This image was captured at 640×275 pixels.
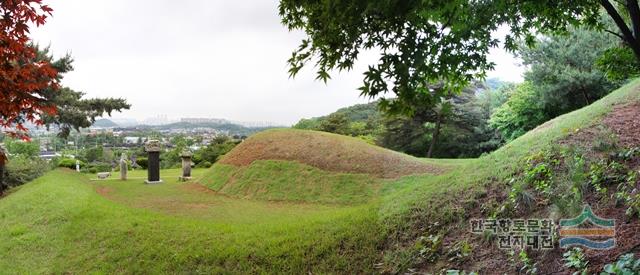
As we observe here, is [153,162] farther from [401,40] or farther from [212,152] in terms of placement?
[401,40]

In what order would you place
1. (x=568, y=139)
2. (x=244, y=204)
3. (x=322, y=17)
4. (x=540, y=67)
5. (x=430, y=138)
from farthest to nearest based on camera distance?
(x=430, y=138), (x=540, y=67), (x=244, y=204), (x=568, y=139), (x=322, y=17)

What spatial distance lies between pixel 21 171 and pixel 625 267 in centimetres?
2167

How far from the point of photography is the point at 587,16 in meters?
4.34

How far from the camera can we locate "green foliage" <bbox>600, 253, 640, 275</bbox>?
2625mm

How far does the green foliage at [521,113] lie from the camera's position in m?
18.8

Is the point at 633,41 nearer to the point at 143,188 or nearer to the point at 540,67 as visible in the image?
the point at 143,188

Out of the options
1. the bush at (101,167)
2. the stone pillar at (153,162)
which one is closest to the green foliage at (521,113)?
the stone pillar at (153,162)

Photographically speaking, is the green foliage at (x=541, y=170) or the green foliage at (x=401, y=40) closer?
the green foliage at (x=401, y=40)

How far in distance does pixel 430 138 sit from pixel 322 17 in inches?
871

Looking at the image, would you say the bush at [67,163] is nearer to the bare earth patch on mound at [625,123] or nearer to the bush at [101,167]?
the bush at [101,167]

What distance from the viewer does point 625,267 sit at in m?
2.73

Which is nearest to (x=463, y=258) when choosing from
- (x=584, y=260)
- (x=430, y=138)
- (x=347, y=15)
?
(x=584, y=260)

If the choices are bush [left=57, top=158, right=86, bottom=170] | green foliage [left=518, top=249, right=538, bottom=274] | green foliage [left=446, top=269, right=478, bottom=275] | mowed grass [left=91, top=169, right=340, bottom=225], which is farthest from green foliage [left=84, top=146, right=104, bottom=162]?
green foliage [left=518, top=249, right=538, bottom=274]

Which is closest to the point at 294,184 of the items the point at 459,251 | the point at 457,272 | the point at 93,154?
the point at 459,251
